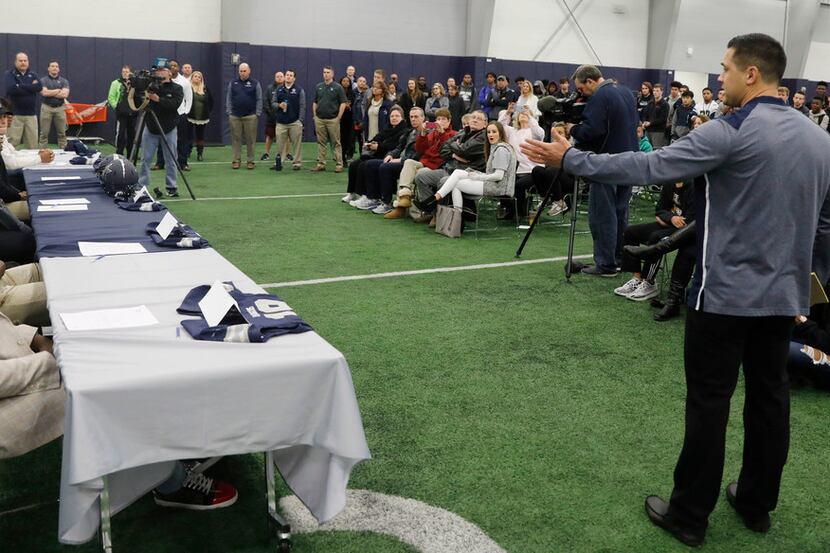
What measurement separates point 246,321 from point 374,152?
861cm

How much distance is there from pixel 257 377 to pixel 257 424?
167 mm

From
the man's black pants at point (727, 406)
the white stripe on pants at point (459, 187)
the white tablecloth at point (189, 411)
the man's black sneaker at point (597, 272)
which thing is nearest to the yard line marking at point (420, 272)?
the man's black sneaker at point (597, 272)

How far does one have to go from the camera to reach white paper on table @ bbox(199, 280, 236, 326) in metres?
3.00

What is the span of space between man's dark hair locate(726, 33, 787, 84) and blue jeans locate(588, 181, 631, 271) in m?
4.34

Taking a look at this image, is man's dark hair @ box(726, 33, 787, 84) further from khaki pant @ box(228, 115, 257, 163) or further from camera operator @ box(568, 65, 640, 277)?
khaki pant @ box(228, 115, 257, 163)

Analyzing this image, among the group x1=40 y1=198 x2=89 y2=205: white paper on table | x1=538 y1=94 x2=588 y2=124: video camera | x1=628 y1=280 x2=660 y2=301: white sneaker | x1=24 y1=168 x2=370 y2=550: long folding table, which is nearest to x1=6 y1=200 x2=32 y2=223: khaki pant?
x1=40 y1=198 x2=89 y2=205: white paper on table

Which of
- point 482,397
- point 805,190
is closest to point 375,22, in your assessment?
point 482,397

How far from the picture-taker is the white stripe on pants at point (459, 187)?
30.3 ft

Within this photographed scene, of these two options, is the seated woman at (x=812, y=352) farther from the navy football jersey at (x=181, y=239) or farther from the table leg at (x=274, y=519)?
the navy football jersey at (x=181, y=239)

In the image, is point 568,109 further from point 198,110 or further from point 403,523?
point 198,110

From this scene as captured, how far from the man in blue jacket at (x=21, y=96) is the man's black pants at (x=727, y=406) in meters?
14.6

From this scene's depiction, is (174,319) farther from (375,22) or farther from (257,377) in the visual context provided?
(375,22)

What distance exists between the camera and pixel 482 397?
15.0 feet

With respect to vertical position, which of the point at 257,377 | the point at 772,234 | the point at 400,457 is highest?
the point at 772,234
